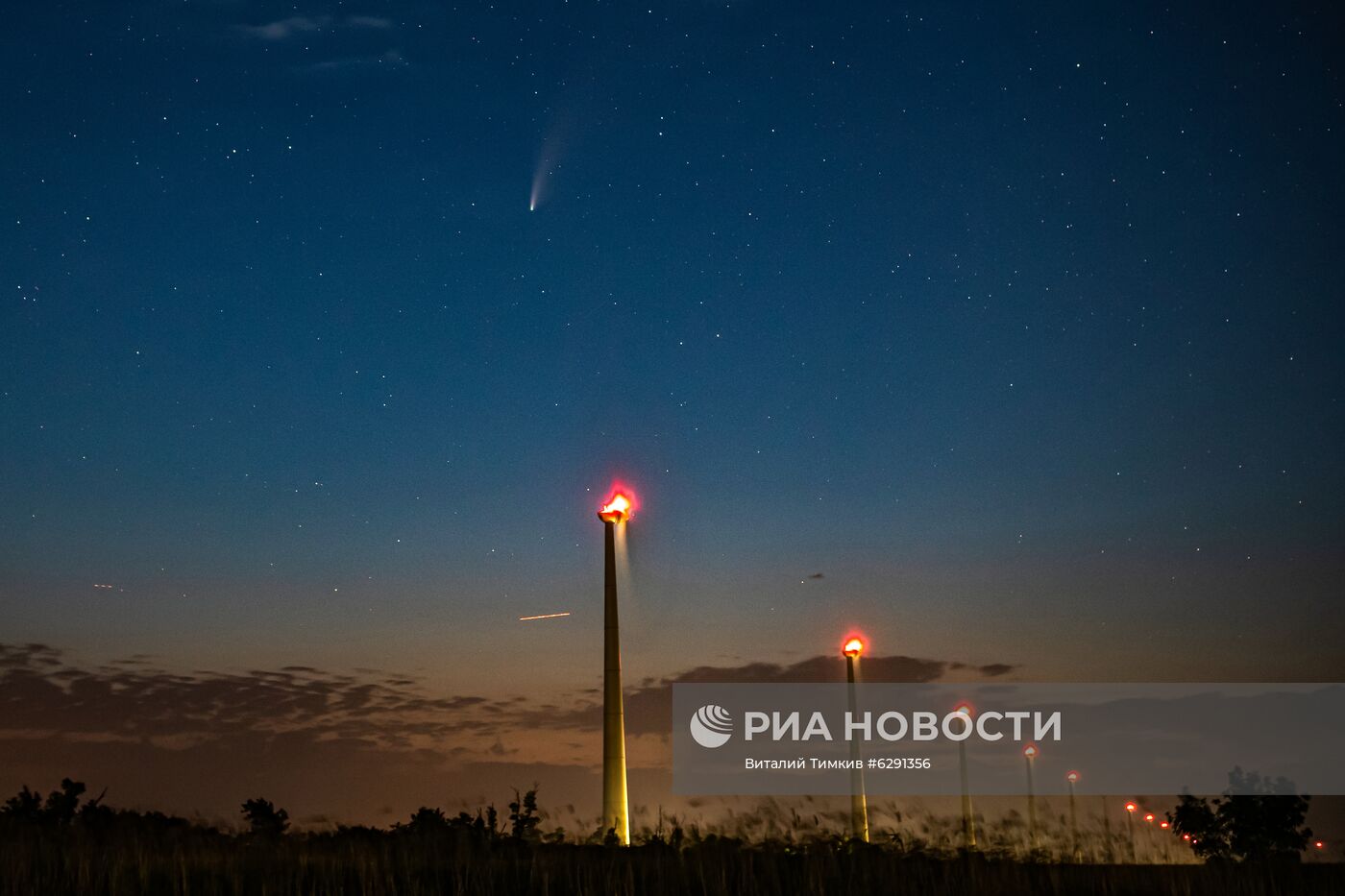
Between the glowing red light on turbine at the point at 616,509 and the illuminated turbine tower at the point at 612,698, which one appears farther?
the glowing red light on turbine at the point at 616,509

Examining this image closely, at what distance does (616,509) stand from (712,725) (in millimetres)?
8841

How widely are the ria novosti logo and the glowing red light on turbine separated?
26.4 feet

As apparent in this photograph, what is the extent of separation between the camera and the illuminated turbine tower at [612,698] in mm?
25938

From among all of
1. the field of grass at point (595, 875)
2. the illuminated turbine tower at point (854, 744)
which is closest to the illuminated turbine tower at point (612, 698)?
the illuminated turbine tower at point (854, 744)

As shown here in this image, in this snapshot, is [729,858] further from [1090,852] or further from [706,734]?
[706,734]

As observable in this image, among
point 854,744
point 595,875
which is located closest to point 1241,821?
point 854,744

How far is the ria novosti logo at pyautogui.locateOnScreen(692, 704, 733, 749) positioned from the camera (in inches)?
1442

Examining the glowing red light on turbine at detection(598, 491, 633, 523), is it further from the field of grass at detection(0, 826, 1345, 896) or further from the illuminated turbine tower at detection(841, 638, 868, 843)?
the field of grass at detection(0, 826, 1345, 896)

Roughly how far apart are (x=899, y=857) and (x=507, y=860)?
4.41m

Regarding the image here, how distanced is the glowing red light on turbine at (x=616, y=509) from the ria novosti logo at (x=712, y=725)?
8.05 m

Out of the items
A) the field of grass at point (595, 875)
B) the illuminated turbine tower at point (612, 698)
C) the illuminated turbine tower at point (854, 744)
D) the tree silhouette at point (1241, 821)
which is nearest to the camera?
the field of grass at point (595, 875)

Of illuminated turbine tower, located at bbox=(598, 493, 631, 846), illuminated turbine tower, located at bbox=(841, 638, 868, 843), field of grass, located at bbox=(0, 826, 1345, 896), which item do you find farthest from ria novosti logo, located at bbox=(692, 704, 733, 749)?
field of grass, located at bbox=(0, 826, 1345, 896)

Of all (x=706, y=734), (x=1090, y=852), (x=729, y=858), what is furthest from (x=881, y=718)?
(x=729, y=858)

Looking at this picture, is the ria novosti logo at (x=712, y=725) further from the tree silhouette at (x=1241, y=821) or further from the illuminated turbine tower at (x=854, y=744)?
the tree silhouette at (x=1241, y=821)
